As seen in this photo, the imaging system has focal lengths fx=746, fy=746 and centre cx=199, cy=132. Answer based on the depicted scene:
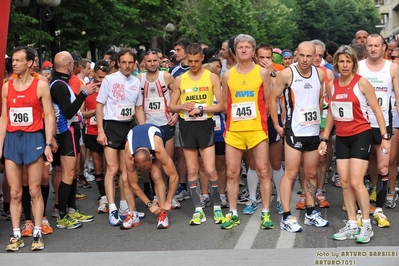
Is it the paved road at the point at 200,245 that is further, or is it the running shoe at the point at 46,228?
the running shoe at the point at 46,228

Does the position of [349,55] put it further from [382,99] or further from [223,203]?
[223,203]

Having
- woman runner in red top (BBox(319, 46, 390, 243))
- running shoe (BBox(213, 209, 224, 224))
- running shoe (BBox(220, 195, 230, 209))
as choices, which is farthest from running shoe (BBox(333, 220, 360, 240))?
running shoe (BBox(220, 195, 230, 209))

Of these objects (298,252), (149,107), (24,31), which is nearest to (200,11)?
(24,31)

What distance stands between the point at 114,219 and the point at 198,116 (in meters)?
1.58

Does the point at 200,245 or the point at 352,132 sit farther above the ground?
the point at 352,132

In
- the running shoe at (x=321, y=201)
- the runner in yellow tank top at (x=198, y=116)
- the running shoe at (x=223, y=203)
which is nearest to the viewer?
the runner in yellow tank top at (x=198, y=116)

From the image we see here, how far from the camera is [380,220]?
8109 millimetres

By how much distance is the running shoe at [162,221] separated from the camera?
8508 mm

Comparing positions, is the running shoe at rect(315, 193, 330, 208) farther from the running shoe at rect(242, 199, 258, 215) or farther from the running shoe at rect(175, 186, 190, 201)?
the running shoe at rect(175, 186, 190, 201)

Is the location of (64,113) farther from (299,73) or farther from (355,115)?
(355,115)

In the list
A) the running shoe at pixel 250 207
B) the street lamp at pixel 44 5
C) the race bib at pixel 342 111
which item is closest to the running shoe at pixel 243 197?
the running shoe at pixel 250 207

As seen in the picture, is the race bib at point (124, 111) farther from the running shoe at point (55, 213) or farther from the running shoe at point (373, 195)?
the running shoe at point (373, 195)

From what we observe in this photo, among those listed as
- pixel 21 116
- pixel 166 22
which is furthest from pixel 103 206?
pixel 166 22

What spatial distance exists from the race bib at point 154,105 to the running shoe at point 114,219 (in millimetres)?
1599
